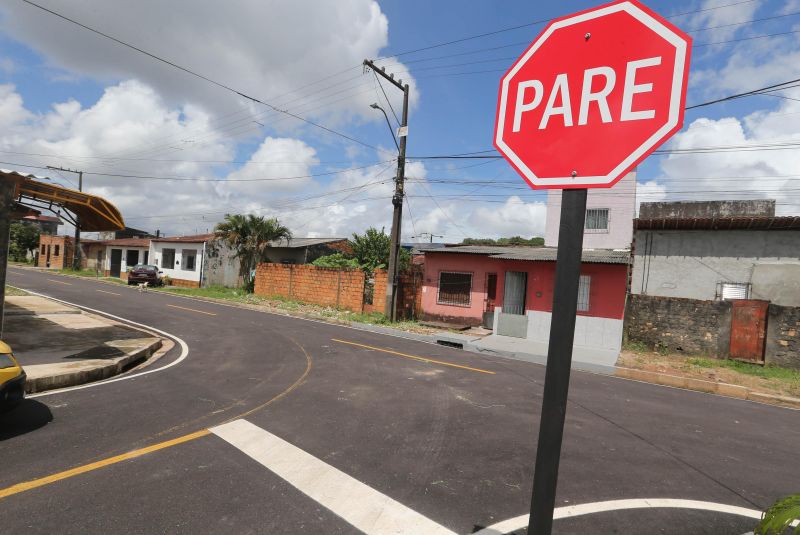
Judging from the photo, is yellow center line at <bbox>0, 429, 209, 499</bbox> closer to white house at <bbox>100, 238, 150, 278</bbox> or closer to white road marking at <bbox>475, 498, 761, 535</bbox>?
white road marking at <bbox>475, 498, 761, 535</bbox>

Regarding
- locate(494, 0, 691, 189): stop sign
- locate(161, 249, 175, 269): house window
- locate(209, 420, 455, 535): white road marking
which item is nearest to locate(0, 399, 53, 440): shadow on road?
locate(209, 420, 455, 535): white road marking

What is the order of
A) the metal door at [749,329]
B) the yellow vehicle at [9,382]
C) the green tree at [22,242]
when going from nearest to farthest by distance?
the yellow vehicle at [9,382] → the metal door at [749,329] → the green tree at [22,242]

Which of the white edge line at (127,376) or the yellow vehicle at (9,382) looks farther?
the white edge line at (127,376)

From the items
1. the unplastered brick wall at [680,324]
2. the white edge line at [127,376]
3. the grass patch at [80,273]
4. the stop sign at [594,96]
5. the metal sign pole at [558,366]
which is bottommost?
the grass patch at [80,273]

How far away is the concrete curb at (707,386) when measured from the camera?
8828 millimetres

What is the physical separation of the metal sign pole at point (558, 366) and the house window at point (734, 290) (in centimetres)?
1670

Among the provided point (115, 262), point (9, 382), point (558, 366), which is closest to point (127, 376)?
point (9, 382)

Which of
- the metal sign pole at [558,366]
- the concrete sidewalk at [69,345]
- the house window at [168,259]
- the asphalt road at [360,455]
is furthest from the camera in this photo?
the house window at [168,259]

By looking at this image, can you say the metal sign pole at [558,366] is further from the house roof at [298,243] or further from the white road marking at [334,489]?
the house roof at [298,243]

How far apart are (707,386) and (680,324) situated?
395cm

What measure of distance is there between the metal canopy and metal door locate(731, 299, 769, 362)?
17349 millimetres

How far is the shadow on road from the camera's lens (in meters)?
4.80

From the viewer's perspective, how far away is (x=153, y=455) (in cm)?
434

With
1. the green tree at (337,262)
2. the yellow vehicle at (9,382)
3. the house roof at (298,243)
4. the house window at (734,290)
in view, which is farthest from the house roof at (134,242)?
the house window at (734,290)
